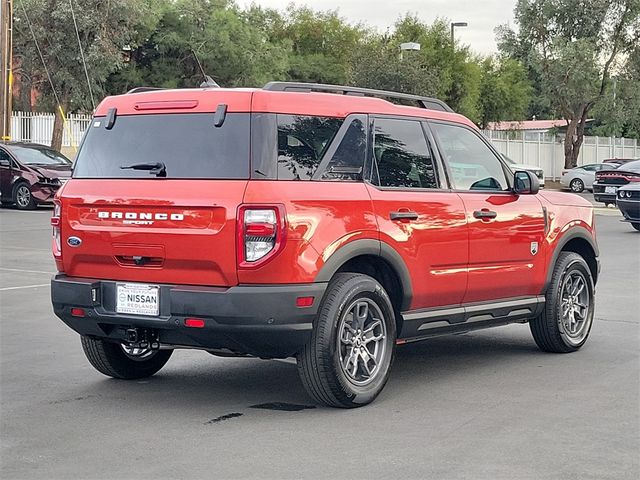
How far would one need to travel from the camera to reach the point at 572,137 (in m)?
53.5

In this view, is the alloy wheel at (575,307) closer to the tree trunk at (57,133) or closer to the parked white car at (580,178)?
the tree trunk at (57,133)

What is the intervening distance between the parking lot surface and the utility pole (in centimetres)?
2374

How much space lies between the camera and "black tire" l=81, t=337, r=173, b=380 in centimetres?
767

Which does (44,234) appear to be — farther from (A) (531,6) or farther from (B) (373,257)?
(A) (531,6)

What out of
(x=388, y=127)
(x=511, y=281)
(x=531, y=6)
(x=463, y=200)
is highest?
(x=531, y=6)

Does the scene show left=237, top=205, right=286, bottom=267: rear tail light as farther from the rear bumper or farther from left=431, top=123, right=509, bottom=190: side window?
left=431, top=123, right=509, bottom=190: side window

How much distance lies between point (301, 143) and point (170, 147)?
81 centimetres

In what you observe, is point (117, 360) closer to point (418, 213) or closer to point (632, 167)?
point (418, 213)

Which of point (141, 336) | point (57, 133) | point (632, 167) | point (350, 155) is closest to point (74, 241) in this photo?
point (141, 336)

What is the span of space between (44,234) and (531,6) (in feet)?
126

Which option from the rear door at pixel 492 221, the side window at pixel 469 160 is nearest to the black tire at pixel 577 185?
the rear door at pixel 492 221

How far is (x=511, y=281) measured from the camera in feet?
27.1

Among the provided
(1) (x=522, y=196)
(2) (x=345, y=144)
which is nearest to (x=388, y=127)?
(2) (x=345, y=144)

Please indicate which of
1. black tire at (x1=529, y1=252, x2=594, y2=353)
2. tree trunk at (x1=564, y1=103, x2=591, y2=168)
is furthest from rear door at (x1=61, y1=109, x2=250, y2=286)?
tree trunk at (x1=564, y1=103, x2=591, y2=168)
